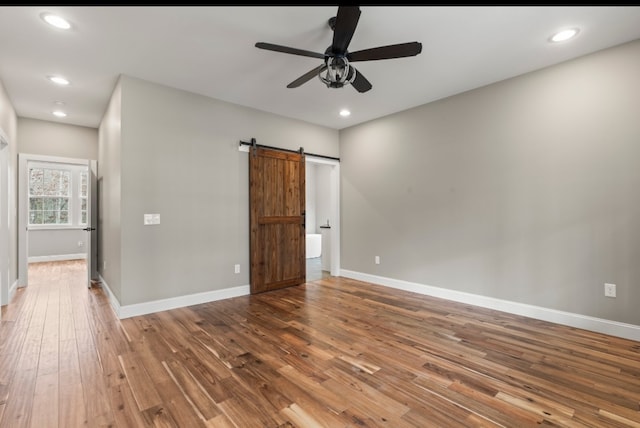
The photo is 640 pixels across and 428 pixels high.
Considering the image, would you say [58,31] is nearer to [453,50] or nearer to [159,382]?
[159,382]

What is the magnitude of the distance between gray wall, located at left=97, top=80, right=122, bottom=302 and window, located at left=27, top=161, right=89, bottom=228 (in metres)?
3.44

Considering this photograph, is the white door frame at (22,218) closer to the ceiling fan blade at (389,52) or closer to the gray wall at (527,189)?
the ceiling fan blade at (389,52)

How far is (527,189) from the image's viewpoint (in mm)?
3578

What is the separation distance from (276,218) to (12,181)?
3695 millimetres

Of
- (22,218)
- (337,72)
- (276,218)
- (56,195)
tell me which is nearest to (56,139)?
(22,218)

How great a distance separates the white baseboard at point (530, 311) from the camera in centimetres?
300

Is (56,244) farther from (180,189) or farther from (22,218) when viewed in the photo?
(180,189)

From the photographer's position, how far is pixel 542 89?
3.46 m

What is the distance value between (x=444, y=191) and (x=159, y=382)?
3833 mm

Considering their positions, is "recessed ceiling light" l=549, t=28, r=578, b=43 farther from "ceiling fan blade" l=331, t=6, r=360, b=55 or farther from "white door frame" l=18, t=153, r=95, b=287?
"white door frame" l=18, t=153, r=95, b=287

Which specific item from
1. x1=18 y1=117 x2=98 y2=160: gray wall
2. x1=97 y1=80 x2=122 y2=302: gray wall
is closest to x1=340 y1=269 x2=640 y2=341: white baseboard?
x1=97 y1=80 x2=122 y2=302: gray wall

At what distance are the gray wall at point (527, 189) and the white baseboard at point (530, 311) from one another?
7cm

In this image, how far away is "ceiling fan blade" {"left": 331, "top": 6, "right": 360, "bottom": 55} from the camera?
7.01 feet

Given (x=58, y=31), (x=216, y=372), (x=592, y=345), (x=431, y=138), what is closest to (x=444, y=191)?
(x=431, y=138)
